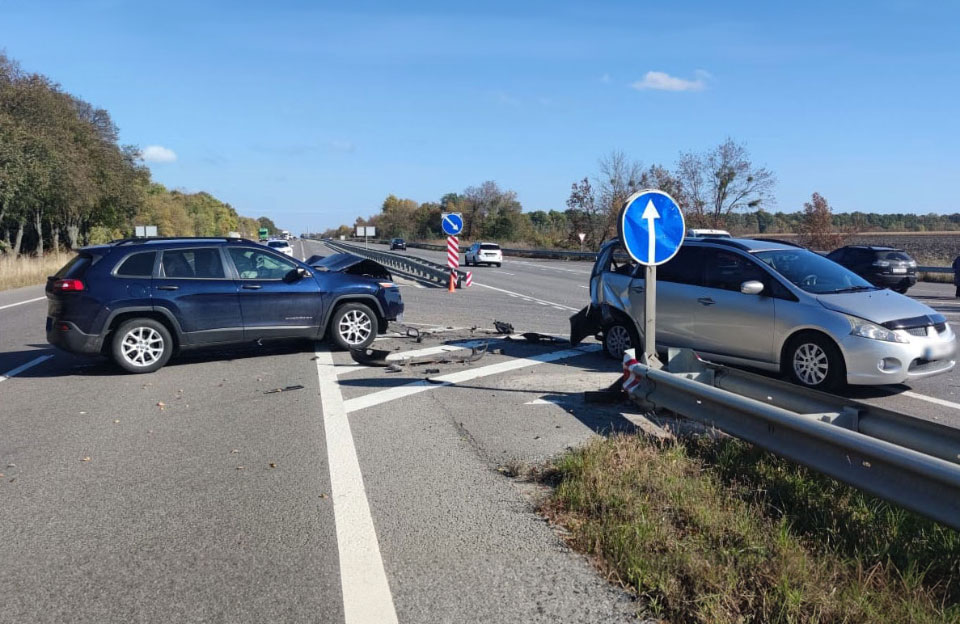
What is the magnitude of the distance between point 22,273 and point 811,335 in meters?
33.0

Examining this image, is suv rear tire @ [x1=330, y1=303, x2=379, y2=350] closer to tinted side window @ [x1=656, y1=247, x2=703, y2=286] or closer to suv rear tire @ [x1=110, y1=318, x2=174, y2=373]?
suv rear tire @ [x1=110, y1=318, x2=174, y2=373]

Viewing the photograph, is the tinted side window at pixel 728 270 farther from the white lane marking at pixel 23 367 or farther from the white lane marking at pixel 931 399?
the white lane marking at pixel 23 367

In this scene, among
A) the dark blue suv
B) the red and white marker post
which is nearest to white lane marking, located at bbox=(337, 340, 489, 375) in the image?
the dark blue suv

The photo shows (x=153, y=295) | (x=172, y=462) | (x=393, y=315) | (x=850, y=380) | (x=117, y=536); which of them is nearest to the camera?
(x=117, y=536)

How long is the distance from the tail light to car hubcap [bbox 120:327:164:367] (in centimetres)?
83

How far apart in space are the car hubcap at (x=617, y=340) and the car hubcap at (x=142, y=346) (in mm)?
6106

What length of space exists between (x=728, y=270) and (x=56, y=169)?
143 ft

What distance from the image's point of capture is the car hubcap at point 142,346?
9562 millimetres

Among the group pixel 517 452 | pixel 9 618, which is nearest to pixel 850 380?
pixel 517 452

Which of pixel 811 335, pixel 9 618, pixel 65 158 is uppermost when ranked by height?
pixel 65 158

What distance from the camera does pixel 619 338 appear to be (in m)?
10.6

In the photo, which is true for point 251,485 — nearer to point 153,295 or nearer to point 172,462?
point 172,462

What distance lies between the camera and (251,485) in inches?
208

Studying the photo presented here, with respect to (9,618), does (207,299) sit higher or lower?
higher
